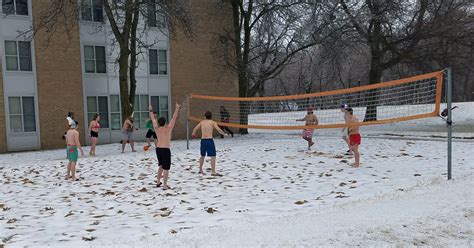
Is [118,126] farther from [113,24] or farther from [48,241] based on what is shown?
[48,241]

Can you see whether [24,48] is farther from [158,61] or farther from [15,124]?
[158,61]

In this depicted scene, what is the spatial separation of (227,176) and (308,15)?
50.1 feet

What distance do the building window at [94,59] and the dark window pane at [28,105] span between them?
3275 millimetres

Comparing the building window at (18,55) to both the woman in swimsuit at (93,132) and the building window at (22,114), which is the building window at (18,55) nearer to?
the building window at (22,114)

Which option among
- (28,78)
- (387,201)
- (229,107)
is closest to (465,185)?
(387,201)

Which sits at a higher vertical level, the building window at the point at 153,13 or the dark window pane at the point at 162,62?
the building window at the point at 153,13

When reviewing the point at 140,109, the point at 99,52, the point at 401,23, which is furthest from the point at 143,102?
the point at 401,23

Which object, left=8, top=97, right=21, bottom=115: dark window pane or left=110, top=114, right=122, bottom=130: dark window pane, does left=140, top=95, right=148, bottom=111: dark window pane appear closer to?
left=110, top=114, right=122, bottom=130: dark window pane

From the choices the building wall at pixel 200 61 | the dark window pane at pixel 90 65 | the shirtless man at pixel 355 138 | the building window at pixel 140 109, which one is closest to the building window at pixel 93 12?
the dark window pane at pixel 90 65

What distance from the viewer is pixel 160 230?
581 cm

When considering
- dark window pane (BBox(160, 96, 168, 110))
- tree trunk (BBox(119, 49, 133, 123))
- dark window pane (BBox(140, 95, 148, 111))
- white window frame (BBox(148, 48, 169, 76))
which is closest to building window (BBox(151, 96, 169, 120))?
dark window pane (BBox(160, 96, 168, 110))

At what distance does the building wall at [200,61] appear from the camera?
24297mm

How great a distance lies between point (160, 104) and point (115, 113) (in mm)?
2715

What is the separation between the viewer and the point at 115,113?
904 inches
